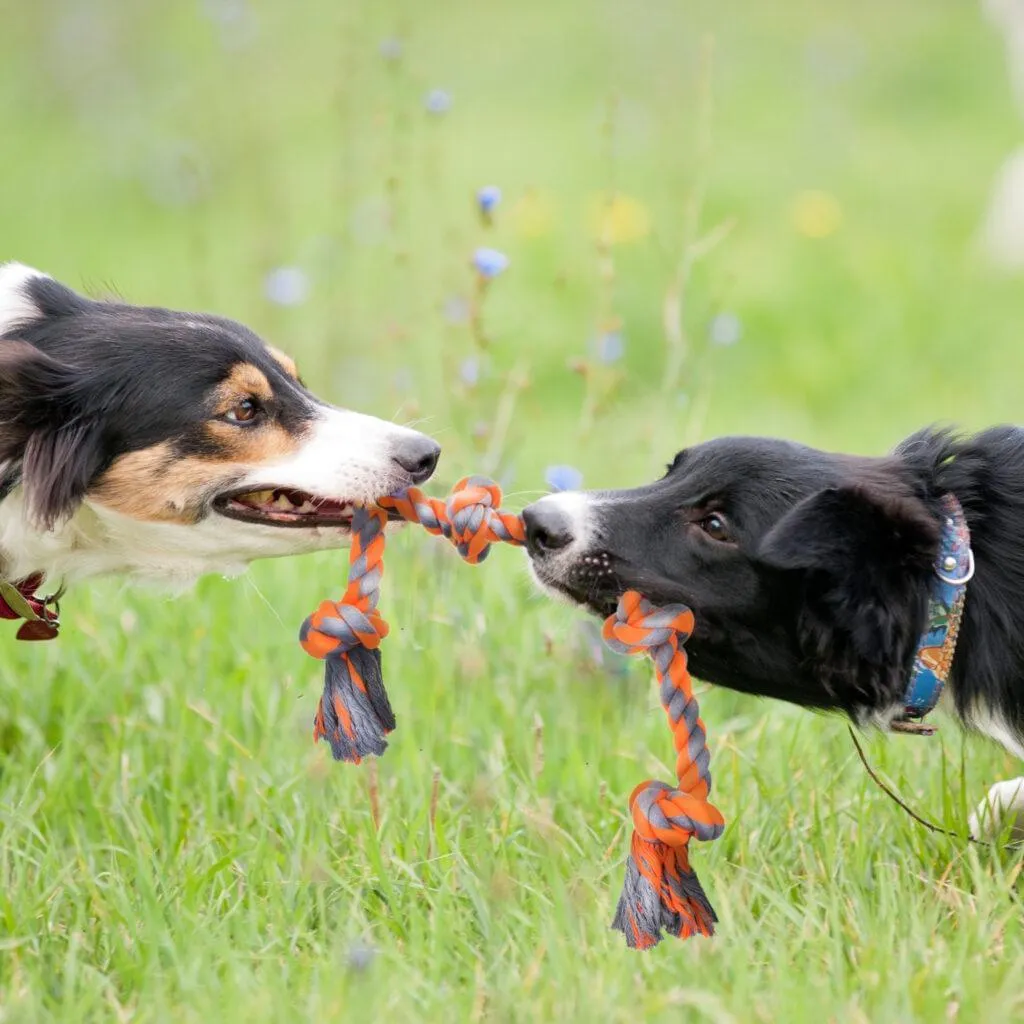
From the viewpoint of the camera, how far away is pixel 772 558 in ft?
8.39

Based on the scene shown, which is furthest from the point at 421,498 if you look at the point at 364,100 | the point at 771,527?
the point at 364,100

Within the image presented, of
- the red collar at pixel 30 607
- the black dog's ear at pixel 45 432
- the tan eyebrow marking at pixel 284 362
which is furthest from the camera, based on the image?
the tan eyebrow marking at pixel 284 362

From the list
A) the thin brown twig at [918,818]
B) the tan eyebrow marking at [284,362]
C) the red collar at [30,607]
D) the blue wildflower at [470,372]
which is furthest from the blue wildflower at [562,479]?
the red collar at [30,607]

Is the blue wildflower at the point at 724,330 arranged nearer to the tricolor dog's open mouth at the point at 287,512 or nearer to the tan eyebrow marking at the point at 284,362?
the tan eyebrow marking at the point at 284,362

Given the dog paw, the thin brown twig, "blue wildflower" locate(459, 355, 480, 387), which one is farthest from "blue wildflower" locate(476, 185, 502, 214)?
the dog paw

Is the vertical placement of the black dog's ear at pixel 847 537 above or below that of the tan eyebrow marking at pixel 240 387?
below

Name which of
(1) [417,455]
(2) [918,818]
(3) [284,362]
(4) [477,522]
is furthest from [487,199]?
(2) [918,818]

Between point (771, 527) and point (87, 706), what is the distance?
191 cm

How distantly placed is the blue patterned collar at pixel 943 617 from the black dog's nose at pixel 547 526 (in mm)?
717

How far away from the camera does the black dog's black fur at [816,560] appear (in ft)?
8.39

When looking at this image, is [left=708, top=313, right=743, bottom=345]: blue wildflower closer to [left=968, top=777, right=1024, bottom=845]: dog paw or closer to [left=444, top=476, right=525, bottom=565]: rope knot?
[left=444, top=476, right=525, bottom=565]: rope knot

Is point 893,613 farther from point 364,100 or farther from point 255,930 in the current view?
point 364,100

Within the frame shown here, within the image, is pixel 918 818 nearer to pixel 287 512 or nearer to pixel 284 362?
pixel 287 512

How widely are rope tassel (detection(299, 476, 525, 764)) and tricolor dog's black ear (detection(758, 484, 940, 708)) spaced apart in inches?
24.7
